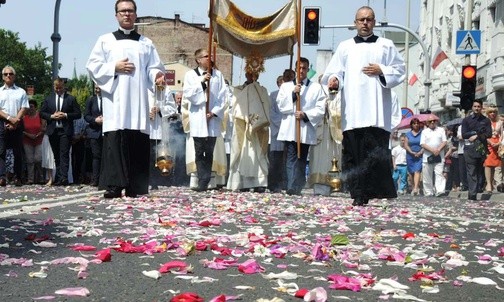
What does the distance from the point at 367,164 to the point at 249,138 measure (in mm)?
5883

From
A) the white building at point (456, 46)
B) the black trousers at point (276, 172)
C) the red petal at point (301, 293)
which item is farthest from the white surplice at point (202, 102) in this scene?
the red petal at point (301, 293)

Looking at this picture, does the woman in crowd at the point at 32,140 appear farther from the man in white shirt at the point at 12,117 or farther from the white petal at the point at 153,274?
the white petal at the point at 153,274

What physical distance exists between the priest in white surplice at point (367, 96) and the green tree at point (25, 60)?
94.3 m

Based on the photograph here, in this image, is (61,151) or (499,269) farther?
(61,151)

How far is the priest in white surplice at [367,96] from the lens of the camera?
11805 mm

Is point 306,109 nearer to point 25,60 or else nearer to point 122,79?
point 122,79

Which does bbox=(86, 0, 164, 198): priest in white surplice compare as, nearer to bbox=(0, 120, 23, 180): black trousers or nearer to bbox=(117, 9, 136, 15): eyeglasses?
Result: bbox=(117, 9, 136, 15): eyeglasses

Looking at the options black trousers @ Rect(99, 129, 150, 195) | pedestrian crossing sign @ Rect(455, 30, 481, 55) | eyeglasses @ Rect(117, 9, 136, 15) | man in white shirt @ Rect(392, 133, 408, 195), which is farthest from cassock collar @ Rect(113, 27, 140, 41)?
man in white shirt @ Rect(392, 133, 408, 195)

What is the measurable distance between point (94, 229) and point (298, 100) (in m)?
9.19

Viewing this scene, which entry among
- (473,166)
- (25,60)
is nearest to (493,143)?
(473,166)

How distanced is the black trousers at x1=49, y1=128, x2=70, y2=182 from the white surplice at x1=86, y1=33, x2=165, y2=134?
6439 millimetres

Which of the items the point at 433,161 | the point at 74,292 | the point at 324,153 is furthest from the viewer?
the point at 433,161

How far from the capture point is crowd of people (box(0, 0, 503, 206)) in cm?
1180

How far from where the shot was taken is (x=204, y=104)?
1652 centimetres
